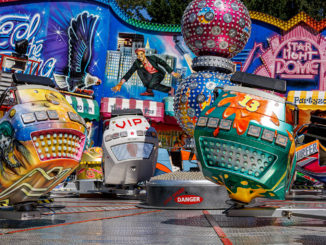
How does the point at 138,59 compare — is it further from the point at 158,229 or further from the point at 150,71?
the point at 158,229

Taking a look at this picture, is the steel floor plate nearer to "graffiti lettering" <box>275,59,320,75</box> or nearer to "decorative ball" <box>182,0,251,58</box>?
"decorative ball" <box>182,0,251,58</box>

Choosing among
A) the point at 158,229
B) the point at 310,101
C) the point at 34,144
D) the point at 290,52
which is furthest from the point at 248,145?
the point at 290,52

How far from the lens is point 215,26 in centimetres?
799

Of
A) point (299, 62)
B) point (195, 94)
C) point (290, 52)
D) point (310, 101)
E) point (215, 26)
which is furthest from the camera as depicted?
point (290, 52)

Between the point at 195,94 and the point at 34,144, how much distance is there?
394cm

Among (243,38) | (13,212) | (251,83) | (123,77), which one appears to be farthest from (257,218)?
(123,77)

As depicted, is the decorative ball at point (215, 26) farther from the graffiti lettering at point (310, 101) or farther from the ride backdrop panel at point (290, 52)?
the ride backdrop panel at point (290, 52)

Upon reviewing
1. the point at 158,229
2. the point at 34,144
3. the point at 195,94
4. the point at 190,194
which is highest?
the point at 195,94

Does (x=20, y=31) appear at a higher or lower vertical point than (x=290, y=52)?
higher

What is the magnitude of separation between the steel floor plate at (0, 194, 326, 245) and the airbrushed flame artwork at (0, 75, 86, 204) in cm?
37

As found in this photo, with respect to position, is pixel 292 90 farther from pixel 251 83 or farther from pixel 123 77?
pixel 251 83

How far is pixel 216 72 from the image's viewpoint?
26.2ft

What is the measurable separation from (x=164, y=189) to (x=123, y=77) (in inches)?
530

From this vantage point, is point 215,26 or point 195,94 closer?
point 195,94
